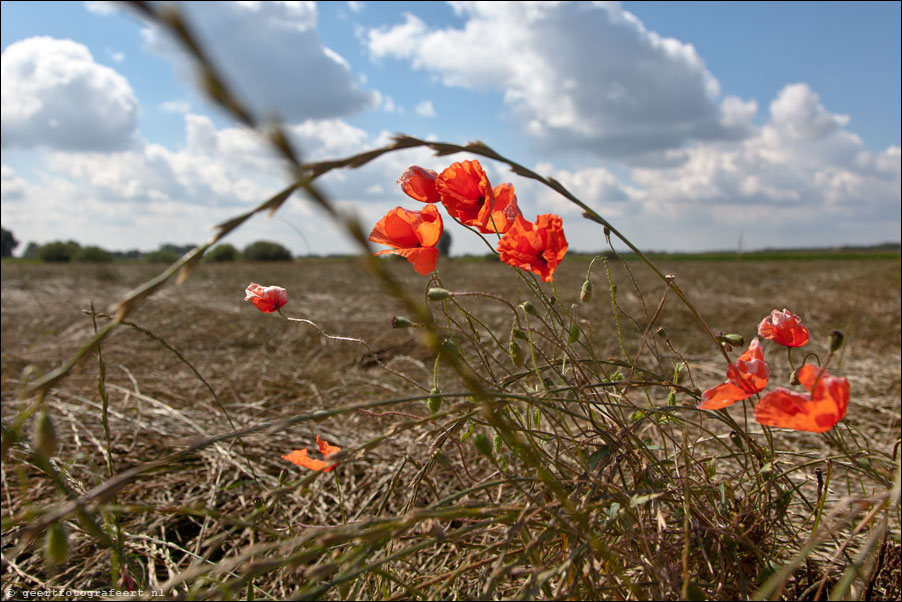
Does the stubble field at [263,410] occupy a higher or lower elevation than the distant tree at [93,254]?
lower

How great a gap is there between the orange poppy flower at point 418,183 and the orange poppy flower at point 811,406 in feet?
1.81

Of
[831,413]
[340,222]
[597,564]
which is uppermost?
[340,222]

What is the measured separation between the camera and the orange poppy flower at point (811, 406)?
65cm

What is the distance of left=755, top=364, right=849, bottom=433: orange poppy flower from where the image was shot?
648 mm

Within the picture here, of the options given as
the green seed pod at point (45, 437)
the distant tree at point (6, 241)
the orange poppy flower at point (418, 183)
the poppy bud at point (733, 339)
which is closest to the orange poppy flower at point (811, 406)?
the poppy bud at point (733, 339)

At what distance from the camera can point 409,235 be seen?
85 centimetres

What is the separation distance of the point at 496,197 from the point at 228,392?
228 centimetres

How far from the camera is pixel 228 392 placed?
2.77 metres

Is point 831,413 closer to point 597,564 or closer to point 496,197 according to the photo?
point 597,564

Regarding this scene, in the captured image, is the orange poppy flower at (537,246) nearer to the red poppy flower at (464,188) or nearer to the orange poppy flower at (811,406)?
the red poppy flower at (464,188)

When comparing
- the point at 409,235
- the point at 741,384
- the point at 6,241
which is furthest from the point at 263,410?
the point at 6,241

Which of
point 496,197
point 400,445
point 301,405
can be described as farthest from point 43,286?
point 496,197

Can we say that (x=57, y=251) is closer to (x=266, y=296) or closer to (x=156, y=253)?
(x=156, y=253)

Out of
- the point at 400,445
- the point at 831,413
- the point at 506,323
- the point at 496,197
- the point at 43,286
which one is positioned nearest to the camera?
the point at 831,413
